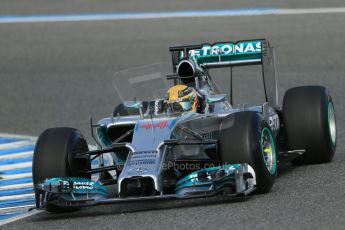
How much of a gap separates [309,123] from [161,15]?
1075 centimetres

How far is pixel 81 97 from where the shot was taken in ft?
53.7

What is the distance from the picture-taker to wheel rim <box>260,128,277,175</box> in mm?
9094

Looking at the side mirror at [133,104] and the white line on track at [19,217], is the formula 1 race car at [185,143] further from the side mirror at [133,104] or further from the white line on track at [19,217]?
the white line on track at [19,217]

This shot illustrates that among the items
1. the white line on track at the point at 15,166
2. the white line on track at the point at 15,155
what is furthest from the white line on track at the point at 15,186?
the white line on track at the point at 15,155

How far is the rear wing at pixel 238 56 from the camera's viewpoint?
425 inches

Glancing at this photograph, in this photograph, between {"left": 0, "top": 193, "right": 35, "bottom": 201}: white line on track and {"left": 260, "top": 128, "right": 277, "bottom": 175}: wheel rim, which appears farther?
{"left": 0, "top": 193, "right": 35, "bottom": 201}: white line on track

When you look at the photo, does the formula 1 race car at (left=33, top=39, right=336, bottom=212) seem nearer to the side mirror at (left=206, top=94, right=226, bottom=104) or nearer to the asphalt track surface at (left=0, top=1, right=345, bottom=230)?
the side mirror at (left=206, top=94, right=226, bottom=104)

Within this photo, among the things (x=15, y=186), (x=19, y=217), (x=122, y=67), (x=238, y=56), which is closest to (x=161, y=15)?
(x=122, y=67)

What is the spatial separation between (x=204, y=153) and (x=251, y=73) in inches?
317

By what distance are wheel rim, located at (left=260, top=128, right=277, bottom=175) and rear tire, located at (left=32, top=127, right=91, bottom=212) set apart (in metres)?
1.69

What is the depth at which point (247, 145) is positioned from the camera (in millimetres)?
8641

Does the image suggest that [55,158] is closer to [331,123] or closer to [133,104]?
[133,104]

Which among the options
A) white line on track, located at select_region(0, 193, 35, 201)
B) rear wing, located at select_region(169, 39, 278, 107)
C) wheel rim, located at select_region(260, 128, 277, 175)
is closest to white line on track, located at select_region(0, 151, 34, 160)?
white line on track, located at select_region(0, 193, 35, 201)

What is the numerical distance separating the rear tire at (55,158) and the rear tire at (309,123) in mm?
2228
